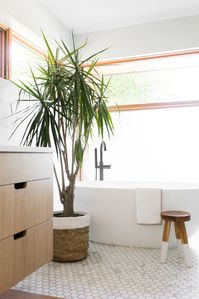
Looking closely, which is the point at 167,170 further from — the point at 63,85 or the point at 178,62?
the point at 63,85

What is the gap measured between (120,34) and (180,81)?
1.03 m

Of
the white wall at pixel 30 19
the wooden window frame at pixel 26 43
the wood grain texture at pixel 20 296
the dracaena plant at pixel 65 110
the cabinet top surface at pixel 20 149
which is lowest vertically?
the wood grain texture at pixel 20 296

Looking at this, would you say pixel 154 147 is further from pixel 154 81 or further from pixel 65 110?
pixel 65 110

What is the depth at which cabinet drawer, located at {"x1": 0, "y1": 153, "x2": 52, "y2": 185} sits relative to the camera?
1461mm

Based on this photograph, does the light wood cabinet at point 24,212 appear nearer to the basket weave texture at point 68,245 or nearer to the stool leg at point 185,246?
the basket weave texture at point 68,245

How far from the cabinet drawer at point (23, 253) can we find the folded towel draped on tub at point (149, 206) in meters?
1.02

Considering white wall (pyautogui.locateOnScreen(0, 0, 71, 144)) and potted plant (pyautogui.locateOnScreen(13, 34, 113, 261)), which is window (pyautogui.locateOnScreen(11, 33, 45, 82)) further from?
potted plant (pyautogui.locateOnScreen(13, 34, 113, 261))

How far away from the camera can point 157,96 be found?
162 inches

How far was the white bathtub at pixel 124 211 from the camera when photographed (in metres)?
2.67

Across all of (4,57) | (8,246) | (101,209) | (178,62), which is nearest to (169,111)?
(178,62)

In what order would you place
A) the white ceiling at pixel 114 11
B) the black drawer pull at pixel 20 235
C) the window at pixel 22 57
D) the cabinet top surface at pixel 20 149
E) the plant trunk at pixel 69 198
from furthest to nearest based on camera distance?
the white ceiling at pixel 114 11
the window at pixel 22 57
the plant trunk at pixel 69 198
the black drawer pull at pixel 20 235
the cabinet top surface at pixel 20 149

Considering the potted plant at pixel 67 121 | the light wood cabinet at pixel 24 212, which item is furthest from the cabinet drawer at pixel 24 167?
the potted plant at pixel 67 121

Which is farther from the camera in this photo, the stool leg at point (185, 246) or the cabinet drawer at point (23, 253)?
the stool leg at point (185, 246)

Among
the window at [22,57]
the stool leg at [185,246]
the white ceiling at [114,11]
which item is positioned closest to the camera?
the stool leg at [185,246]
